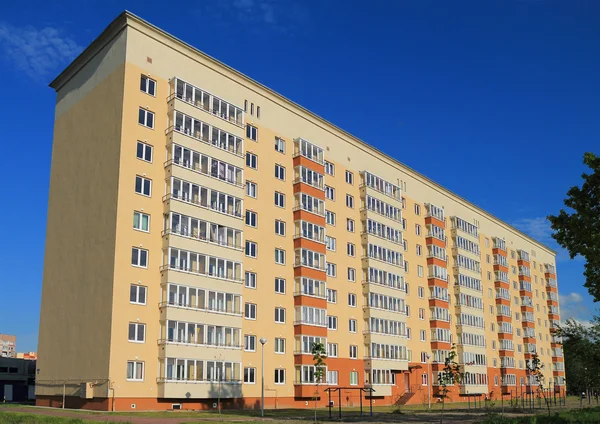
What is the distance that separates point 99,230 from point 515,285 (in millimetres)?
89683

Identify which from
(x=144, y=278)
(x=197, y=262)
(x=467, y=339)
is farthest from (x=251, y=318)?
(x=467, y=339)

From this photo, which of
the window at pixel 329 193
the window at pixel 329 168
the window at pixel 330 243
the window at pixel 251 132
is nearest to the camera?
the window at pixel 251 132

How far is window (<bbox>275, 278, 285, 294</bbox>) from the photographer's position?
65.9 meters

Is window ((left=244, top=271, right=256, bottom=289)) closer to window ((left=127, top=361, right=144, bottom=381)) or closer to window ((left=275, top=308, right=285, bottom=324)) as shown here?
window ((left=275, top=308, right=285, bottom=324))

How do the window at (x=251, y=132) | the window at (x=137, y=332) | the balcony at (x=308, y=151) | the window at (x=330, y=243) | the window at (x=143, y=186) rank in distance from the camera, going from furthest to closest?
the window at (x=330, y=243), the balcony at (x=308, y=151), the window at (x=251, y=132), the window at (x=143, y=186), the window at (x=137, y=332)

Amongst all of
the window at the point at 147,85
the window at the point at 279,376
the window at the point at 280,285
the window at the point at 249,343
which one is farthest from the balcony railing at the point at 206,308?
the window at the point at 147,85

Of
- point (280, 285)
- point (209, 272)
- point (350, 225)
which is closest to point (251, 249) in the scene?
point (280, 285)

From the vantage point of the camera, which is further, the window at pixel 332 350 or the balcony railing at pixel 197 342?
the window at pixel 332 350

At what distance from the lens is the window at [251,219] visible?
63.9m

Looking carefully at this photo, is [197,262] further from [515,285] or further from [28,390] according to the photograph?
[515,285]

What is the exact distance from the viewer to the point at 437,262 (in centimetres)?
9400

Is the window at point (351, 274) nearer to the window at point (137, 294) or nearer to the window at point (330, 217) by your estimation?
the window at point (330, 217)

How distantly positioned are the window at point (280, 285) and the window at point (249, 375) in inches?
340

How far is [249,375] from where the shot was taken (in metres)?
60.5
